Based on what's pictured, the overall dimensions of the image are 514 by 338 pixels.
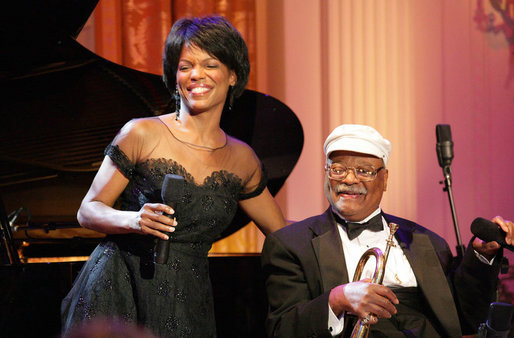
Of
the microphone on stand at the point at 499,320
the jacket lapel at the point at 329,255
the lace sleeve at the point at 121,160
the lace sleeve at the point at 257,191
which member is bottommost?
the microphone on stand at the point at 499,320

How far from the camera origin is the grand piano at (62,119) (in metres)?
3.58

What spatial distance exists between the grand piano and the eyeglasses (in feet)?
4.52

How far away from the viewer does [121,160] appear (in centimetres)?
240

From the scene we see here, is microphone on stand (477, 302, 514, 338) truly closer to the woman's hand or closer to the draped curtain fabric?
the woman's hand

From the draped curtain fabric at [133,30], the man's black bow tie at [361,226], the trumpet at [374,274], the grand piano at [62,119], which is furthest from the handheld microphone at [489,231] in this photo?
the draped curtain fabric at [133,30]

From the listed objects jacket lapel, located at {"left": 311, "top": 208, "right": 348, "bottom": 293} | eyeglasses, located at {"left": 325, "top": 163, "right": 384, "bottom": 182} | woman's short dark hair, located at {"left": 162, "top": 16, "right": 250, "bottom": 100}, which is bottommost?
jacket lapel, located at {"left": 311, "top": 208, "right": 348, "bottom": 293}

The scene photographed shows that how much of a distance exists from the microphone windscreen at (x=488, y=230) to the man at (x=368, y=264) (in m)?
0.17

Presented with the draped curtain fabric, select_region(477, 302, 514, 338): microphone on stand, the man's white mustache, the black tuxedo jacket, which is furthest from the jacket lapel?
the draped curtain fabric

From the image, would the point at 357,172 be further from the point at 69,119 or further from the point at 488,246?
→ the point at 69,119

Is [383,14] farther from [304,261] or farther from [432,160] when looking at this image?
[304,261]

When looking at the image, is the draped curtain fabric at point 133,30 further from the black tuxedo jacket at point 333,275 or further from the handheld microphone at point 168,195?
the handheld microphone at point 168,195

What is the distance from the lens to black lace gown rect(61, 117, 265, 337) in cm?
237

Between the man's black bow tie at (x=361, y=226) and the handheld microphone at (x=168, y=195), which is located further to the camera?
the man's black bow tie at (x=361, y=226)

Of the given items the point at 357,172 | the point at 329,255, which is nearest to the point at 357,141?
the point at 357,172
